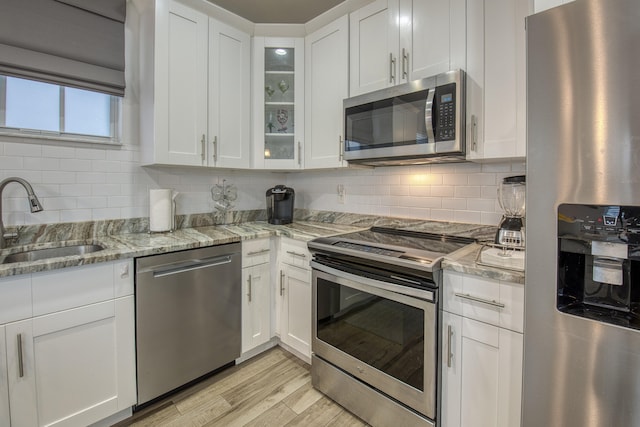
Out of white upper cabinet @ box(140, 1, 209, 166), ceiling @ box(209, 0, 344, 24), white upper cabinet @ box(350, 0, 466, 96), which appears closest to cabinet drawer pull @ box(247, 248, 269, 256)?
white upper cabinet @ box(140, 1, 209, 166)

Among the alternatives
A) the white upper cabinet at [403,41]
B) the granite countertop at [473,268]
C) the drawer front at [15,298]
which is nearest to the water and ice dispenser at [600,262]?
the granite countertop at [473,268]

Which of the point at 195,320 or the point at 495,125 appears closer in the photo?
A: the point at 495,125

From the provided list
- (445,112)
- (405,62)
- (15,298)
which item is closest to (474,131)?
(445,112)

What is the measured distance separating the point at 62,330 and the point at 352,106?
2.00 m

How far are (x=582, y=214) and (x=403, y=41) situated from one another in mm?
1388

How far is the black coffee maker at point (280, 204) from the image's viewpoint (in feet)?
8.37

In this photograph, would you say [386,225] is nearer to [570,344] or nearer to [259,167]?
[259,167]

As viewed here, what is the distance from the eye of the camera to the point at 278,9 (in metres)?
2.23

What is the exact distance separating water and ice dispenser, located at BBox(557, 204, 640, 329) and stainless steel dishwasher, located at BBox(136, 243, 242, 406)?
173 cm

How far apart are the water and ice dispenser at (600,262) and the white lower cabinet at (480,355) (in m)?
0.22

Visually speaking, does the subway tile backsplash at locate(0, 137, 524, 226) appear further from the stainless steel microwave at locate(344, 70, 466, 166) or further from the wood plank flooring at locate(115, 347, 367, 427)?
the wood plank flooring at locate(115, 347, 367, 427)

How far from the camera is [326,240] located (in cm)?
181

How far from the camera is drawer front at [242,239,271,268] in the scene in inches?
81.6

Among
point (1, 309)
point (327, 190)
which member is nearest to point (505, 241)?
point (327, 190)
